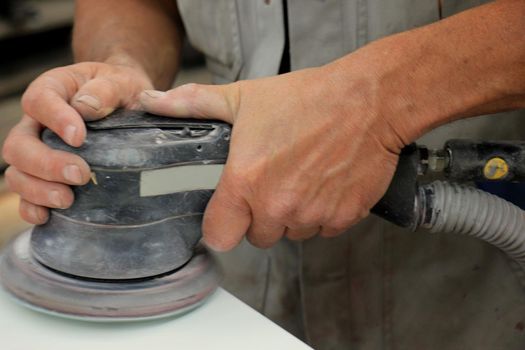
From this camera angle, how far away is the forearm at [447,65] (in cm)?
76

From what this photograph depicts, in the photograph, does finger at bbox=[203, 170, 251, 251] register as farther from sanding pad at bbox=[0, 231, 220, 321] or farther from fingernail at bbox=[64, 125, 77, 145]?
fingernail at bbox=[64, 125, 77, 145]

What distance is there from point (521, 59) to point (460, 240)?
39cm

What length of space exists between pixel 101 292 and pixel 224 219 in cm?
15

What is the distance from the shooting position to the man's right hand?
0.70 meters

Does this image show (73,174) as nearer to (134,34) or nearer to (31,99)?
(31,99)

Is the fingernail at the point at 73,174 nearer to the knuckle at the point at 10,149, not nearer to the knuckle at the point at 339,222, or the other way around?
the knuckle at the point at 10,149

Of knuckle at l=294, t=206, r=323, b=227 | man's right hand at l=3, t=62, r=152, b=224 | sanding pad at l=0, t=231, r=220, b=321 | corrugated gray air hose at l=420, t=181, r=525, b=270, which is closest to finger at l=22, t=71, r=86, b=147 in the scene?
man's right hand at l=3, t=62, r=152, b=224

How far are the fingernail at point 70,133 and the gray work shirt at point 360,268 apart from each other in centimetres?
38

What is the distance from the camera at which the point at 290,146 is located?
75cm

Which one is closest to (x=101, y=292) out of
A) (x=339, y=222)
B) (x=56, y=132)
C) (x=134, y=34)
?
(x=56, y=132)

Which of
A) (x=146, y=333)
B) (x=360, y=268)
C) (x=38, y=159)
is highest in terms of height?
(x=38, y=159)

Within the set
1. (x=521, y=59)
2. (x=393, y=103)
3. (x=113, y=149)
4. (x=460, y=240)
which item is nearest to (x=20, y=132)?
(x=113, y=149)

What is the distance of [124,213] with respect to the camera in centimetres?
72

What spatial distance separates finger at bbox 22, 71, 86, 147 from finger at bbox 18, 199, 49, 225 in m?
0.09
